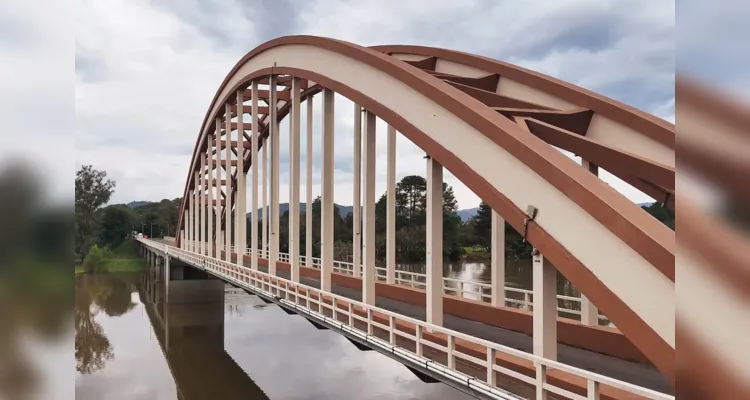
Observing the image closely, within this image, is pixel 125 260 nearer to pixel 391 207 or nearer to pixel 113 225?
pixel 113 225

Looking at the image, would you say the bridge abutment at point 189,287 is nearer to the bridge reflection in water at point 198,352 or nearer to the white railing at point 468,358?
the bridge reflection in water at point 198,352

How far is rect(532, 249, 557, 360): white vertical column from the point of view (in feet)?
22.3

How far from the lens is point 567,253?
6371 mm

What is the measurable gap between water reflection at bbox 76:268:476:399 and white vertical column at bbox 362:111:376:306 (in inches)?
195

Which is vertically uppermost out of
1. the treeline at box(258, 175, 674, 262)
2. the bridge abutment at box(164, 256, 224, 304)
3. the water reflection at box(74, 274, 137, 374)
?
the treeline at box(258, 175, 674, 262)

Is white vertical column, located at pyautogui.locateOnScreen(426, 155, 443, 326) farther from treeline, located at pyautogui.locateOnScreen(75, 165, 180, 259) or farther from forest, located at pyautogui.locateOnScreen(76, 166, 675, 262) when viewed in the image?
treeline, located at pyautogui.locateOnScreen(75, 165, 180, 259)

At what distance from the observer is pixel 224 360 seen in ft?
69.3

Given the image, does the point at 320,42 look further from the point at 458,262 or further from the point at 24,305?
the point at 458,262

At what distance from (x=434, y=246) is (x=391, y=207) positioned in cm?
378

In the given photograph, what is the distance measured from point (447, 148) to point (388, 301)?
19.7 feet

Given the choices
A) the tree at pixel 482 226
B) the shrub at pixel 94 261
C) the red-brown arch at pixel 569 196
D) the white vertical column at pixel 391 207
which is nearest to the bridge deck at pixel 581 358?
the red-brown arch at pixel 569 196

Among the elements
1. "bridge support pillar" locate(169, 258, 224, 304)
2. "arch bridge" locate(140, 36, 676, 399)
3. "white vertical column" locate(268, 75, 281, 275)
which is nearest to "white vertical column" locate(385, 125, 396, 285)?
"arch bridge" locate(140, 36, 676, 399)

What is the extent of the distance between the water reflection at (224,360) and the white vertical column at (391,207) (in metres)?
3.81

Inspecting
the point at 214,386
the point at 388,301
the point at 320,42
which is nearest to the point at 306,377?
the point at 214,386
